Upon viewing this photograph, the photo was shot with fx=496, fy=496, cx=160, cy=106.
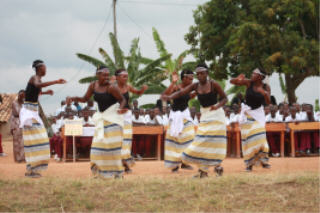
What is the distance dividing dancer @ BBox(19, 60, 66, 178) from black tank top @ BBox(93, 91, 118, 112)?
1190mm

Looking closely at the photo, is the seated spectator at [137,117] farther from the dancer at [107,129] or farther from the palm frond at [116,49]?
the palm frond at [116,49]

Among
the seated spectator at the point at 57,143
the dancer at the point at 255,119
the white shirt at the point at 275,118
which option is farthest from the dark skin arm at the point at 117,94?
the white shirt at the point at 275,118

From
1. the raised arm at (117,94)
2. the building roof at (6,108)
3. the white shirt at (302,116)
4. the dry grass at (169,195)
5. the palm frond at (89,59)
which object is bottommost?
the dry grass at (169,195)

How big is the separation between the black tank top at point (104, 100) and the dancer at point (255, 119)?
2.80m

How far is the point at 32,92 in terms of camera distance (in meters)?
9.25

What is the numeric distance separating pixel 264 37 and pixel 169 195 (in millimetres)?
17610

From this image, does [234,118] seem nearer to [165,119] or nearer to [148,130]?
[165,119]

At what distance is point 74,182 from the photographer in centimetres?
787

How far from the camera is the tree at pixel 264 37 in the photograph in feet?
75.7

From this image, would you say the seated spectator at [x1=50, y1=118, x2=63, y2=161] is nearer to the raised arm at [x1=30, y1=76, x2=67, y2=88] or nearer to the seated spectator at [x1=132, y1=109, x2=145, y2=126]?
the seated spectator at [x1=132, y1=109, x2=145, y2=126]

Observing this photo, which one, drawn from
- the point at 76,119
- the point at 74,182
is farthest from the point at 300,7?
the point at 74,182

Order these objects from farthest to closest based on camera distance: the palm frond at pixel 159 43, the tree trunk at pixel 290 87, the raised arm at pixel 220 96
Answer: the palm frond at pixel 159 43 → the tree trunk at pixel 290 87 → the raised arm at pixel 220 96

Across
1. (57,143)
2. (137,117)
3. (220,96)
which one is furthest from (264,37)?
(220,96)

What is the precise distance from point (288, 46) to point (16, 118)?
13706mm
